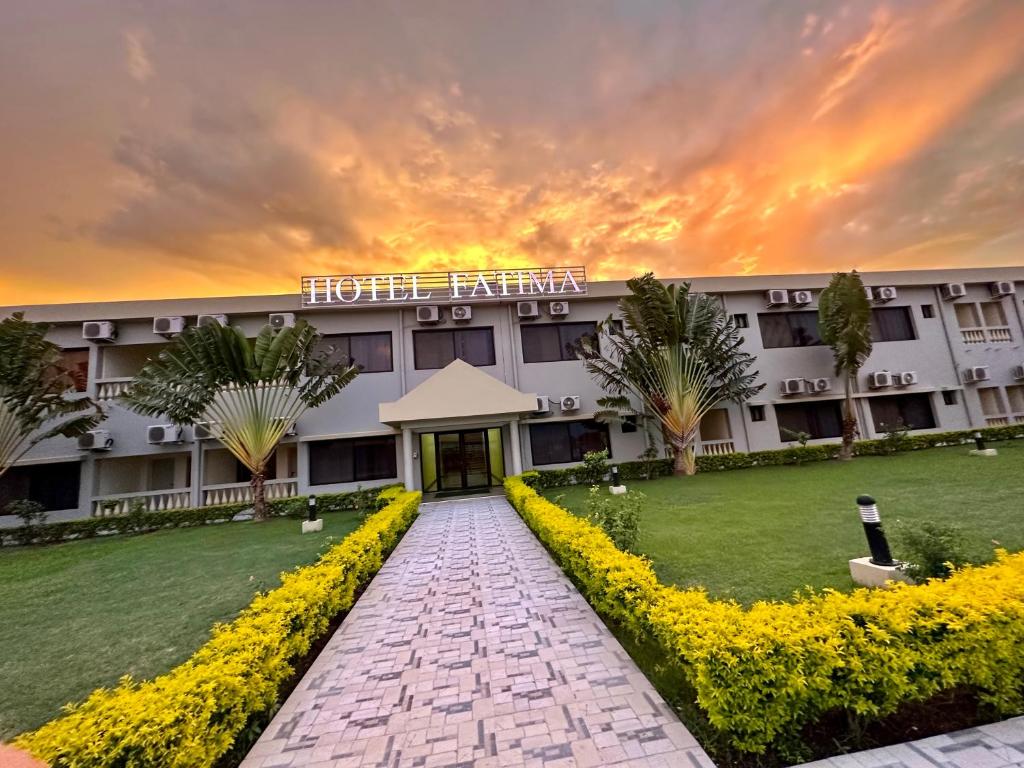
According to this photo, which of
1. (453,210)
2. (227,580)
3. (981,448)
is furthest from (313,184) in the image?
(981,448)

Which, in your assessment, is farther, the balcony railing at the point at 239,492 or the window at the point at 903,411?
the window at the point at 903,411

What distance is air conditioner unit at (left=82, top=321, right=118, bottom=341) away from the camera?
14.1m

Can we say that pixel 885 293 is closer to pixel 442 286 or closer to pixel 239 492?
pixel 442 286

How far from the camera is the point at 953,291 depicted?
18.1 meters

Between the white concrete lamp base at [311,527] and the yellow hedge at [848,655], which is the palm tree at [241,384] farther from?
the yellow hedge at [848,655]

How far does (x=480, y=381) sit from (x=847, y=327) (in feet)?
45.4

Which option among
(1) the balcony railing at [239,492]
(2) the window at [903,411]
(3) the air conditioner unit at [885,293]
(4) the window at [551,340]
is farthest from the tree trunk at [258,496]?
→ (3) the air conditioner unit at [885,293]

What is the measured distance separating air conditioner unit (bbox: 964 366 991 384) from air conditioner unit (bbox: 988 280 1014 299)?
3667 millimetres

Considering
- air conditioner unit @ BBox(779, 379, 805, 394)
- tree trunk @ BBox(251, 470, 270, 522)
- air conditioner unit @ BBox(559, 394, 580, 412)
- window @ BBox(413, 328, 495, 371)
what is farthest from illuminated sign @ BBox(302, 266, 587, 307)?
air conditioner unit @ BBox(779, 379, 805, 394)

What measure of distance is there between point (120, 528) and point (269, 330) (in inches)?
313

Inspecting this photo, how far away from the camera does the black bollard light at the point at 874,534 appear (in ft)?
14.7

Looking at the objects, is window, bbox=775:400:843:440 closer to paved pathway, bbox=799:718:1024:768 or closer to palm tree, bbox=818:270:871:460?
palm tree, bbox=818:270:871:460

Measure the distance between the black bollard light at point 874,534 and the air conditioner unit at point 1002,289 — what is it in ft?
75.6

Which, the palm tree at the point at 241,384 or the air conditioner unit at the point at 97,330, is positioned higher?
the air conditioner unit at the point at 97,330
